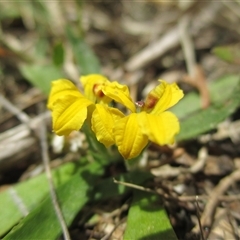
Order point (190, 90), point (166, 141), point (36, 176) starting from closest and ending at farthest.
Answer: point (166, 141) < point (36, 176) < point (190, 90)

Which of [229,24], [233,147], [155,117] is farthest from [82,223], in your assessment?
[229,24]

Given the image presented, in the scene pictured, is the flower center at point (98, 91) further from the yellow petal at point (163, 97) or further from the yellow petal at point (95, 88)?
the yellow petal at point (163, 97)

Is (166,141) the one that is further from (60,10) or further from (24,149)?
(60,10)

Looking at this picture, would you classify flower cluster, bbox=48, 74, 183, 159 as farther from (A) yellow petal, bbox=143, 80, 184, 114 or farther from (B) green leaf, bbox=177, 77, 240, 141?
(B) green leaf, bbox=177, 77, 240, 141

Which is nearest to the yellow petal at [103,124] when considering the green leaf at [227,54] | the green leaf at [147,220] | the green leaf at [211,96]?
the green leaf at [147,220]

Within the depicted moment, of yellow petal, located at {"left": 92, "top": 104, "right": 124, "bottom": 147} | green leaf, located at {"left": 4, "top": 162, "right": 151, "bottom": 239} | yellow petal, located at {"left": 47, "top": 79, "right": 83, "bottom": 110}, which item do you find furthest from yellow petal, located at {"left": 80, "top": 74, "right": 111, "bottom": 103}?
green leaf, located at {"left": 4, "top": 162, "right": 151, "bottom": 239}

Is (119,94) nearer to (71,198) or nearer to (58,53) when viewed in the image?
(71,198)

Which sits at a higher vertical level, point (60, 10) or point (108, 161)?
point (60, 10)
